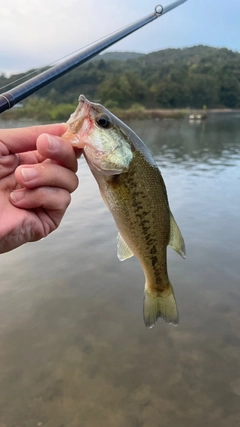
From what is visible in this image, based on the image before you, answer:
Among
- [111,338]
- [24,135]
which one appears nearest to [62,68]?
[24,135]

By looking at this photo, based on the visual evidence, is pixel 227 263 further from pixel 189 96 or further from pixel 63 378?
pixel 189 96

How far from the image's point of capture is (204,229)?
35.6ft

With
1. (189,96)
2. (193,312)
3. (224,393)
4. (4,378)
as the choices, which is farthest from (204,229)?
(189,96)

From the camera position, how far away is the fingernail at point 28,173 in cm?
195

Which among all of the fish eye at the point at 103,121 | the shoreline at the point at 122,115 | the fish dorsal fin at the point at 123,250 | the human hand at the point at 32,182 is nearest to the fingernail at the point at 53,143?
the human hand at the point at 32,182

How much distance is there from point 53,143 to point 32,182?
25cm

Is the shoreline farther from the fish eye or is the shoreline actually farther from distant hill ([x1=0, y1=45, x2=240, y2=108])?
the fish eye

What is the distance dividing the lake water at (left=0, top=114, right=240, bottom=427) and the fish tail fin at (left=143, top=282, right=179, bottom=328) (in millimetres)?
2765

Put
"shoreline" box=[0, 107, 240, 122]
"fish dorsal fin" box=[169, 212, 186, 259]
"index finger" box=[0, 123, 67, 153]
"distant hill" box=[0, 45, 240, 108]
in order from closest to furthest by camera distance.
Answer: "index finger" box=[0, 123, 67, 153], "fish dorsal fin" box=[169, 212, 186, 259], "shoreline" box=[0, 107, 240, 122], "distant hill" box=[0, 45, 240, 108]

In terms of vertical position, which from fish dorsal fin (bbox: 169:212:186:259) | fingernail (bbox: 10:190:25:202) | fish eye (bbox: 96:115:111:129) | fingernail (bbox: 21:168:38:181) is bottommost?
fish dorsal fin (bbox: 169:212:186:259)

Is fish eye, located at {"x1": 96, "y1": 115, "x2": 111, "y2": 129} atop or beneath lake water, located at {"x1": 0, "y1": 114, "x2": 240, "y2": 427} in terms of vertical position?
atop

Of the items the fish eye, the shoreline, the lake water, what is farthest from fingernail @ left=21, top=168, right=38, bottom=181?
the shoreline

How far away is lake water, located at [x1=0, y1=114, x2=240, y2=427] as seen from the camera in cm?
497

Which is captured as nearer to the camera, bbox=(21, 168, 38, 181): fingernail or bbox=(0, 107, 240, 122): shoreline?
bbox=(21, 168, 38, 181): fingernail
